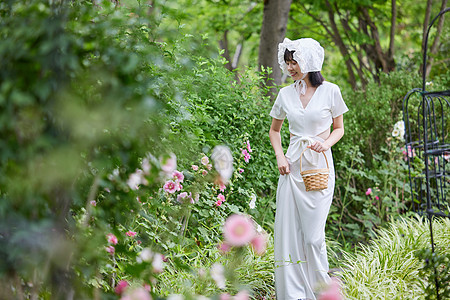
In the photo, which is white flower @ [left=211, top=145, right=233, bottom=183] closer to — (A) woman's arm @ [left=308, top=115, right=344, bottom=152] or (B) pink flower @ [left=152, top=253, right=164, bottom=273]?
(B) pink flower @ [left=152, top=253, right=164, bottom=273]

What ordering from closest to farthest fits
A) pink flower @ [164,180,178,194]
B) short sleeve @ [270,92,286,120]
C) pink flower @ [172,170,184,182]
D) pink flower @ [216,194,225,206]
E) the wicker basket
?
pink flower @ [172,170,184,182] → pink flower @ [164,180,178,194] → the wicker basket → short sleeve @ [270,92,286,120] → pink flower @ [216,194,225,206]

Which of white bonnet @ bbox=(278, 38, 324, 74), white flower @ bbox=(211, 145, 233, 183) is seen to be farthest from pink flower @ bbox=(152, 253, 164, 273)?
white bonnet @ bbox=(278, 38, 324, 74)

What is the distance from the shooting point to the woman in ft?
10.6

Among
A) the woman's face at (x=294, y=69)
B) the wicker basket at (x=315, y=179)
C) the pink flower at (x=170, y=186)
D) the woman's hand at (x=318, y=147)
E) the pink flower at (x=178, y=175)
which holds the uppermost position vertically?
the woman's face at (x=294, y=69)

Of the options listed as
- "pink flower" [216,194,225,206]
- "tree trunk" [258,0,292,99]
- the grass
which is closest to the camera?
the grass

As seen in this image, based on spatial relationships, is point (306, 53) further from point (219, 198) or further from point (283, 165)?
point (219, 198)

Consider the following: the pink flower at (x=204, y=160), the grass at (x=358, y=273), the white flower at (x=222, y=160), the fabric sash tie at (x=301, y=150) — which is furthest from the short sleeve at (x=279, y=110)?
the white flower at (x=222, y=160)

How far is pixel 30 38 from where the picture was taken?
4.07 ft

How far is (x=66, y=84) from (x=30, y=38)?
15cm

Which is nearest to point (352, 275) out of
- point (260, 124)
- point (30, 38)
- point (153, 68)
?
point (260, 124)

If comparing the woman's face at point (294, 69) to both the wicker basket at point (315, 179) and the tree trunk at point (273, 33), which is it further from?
the tree trunk at point (273, 33)

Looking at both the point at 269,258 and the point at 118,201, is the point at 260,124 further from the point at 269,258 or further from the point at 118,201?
the point at 118,201

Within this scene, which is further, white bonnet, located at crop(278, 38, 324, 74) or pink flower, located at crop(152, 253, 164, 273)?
white bonnet, located at crop(278, 38, 324, 74)

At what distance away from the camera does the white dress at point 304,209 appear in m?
3.25
